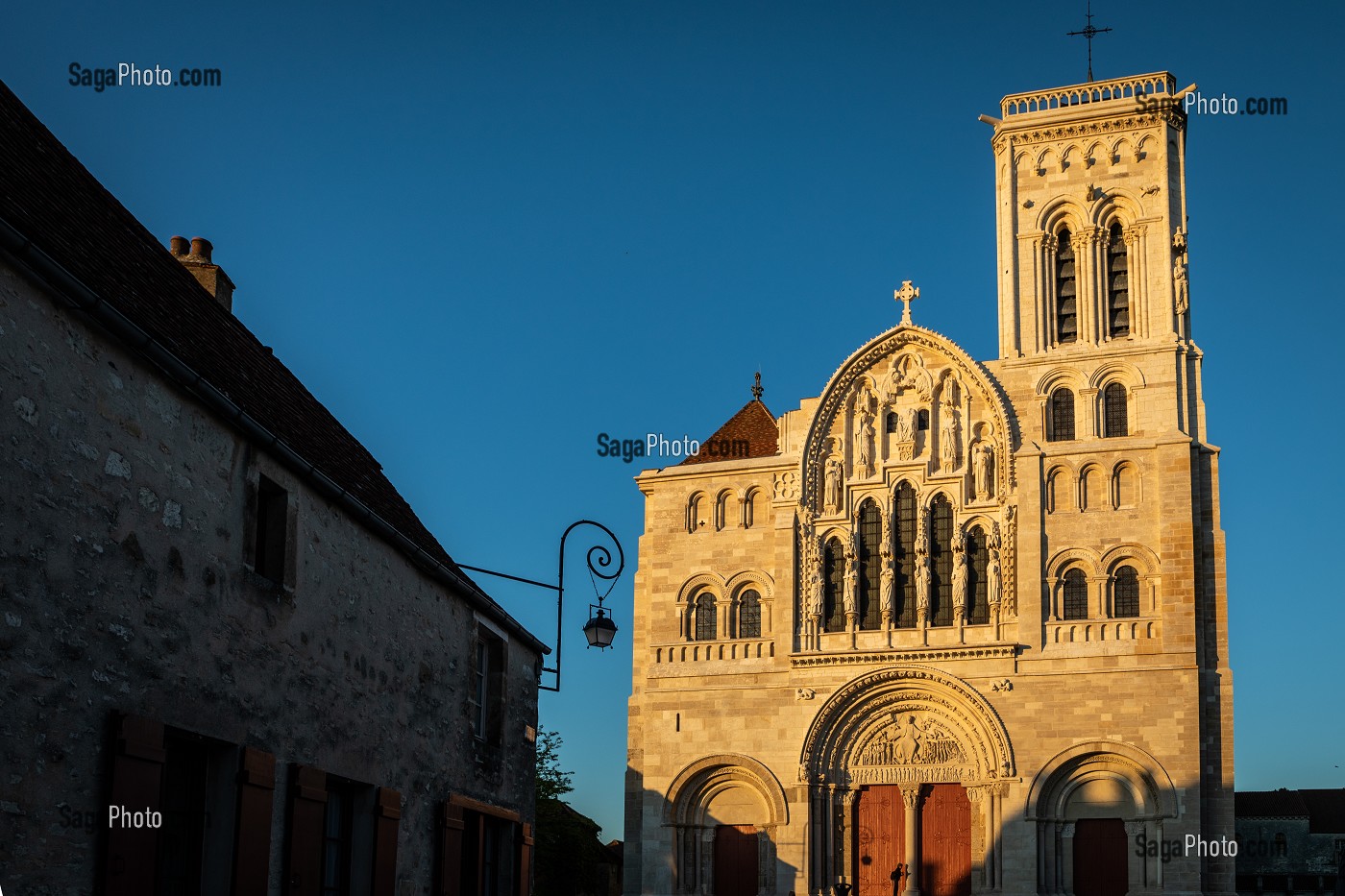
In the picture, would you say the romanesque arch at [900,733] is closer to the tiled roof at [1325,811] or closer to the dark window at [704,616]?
the dark window at [704,616]

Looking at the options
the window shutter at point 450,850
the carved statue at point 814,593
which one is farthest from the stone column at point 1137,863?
the window shutter at point 450,850

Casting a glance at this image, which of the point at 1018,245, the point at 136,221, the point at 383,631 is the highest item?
the point at 1018,245

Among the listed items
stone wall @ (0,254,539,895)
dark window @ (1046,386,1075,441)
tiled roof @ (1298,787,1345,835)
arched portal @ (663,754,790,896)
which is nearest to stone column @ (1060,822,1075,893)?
arched portal @ (663,754,790,896)

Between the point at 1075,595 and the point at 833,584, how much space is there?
5.83 meters

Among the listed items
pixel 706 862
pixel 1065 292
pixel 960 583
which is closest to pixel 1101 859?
pixel 960 583

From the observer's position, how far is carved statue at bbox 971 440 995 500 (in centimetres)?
3809

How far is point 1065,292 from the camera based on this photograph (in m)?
39.8

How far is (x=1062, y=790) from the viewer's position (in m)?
35.8

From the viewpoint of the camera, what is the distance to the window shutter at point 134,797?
10.7 meters

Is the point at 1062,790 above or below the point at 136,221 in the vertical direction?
below

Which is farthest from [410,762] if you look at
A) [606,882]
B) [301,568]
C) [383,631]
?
[606,882]

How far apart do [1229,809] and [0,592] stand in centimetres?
3038

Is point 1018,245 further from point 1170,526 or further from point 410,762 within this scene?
point 410,762

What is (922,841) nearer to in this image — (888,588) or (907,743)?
(907,743)
